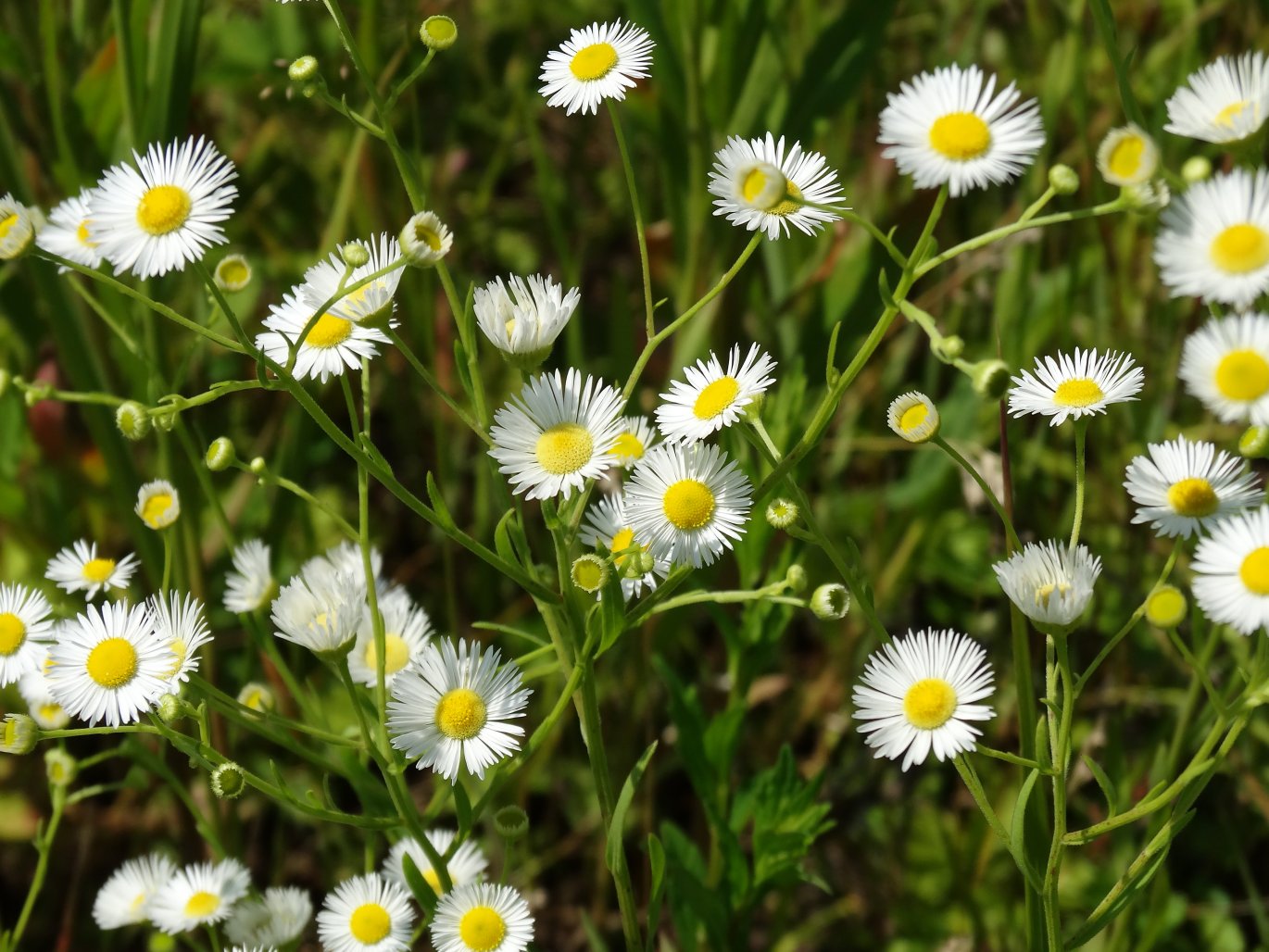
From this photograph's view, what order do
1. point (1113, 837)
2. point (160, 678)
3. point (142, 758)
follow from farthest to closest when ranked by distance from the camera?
point (1113, 837) < point (142, 758) < point (160, 678)

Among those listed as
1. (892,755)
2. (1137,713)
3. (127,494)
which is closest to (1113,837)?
(1137,713)

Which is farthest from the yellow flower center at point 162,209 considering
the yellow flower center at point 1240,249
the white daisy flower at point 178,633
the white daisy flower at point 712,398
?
the yellow flower center at point 1240,249

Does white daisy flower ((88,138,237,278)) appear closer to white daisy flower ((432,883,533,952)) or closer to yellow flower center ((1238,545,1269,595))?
white daisy flower ((432,883,533,952))

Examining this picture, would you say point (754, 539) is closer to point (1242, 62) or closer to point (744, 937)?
point (744, 937)

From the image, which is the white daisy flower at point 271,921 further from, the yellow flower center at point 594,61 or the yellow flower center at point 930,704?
the yellow flower center at point 594,61

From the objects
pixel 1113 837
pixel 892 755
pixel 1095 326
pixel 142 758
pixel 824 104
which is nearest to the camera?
pixel 892 755

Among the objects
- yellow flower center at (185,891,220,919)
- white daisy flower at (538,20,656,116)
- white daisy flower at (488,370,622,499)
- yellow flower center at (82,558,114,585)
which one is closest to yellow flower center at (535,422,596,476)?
white daisy flower at (488,370,622,499)
